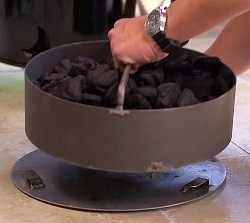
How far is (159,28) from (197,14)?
0.25ft

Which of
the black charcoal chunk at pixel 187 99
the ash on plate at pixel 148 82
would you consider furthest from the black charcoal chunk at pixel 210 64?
the black charcoal chunk at pixel 187 99

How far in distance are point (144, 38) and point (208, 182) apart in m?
0.35

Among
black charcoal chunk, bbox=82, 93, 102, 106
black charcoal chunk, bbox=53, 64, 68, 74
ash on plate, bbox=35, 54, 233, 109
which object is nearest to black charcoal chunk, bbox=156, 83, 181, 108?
ash on plate, bbox=35, 54, 233, 109

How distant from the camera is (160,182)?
134cm

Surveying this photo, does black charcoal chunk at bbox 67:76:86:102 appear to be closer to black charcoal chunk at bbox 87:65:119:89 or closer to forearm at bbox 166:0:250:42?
black charcoal chunk at bbox 87:65:119:89

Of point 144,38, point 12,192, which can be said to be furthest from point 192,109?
point 12,192

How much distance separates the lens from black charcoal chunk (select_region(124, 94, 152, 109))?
3.83 feet

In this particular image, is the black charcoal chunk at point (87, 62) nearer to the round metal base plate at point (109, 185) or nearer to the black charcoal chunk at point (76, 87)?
the black charcoal chunk at point (76, 87)

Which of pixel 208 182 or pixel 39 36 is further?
pixel 39 36

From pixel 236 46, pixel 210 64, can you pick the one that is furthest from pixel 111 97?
pixel 236 46

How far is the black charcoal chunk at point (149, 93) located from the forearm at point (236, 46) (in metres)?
0.38

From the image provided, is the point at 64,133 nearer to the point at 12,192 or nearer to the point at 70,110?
the point at 70,110

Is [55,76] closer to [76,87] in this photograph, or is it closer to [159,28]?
[76,87]

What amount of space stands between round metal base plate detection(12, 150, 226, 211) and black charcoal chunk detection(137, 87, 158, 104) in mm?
207
